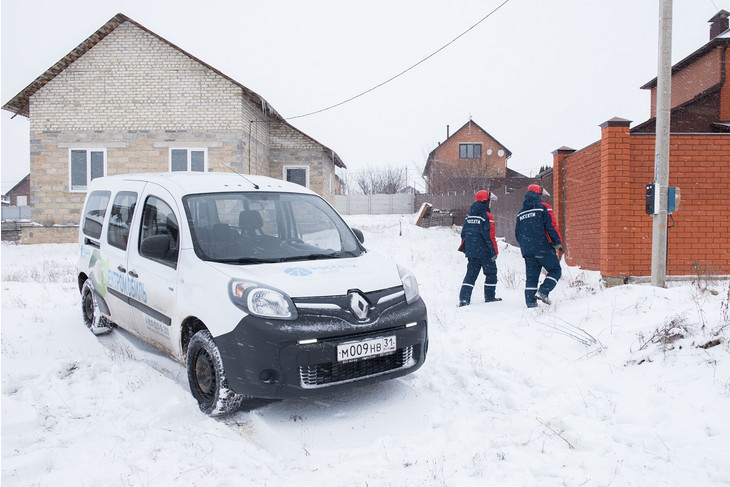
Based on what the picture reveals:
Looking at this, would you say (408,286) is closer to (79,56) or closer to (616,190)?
(616,190)

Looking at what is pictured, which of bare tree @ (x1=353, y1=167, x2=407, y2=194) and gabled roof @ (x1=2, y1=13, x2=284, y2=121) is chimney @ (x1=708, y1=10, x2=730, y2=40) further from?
bare tree @ (x1=353, y1=167, x2=407, y2=194)

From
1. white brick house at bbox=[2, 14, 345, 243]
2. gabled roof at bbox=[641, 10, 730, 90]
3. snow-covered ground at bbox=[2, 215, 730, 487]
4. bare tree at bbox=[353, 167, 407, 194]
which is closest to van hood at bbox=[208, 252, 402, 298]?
snow-covered ground at bbox=[2, 215, 730, 487]

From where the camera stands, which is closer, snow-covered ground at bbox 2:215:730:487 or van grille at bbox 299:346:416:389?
snow-covered ground at bbox 2:215:730:487

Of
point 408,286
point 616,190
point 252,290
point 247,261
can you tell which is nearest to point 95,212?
point 247,261

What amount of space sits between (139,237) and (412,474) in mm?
3316

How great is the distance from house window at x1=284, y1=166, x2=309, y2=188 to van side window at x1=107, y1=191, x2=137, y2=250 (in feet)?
56.3

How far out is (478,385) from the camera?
414 cm

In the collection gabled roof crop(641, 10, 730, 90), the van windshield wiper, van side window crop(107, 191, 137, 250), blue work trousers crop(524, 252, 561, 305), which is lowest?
blue work trousers crop(524, 252, 561, 305)

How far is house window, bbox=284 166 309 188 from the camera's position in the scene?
22.4 m

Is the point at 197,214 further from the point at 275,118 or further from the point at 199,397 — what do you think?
the point at 275,118

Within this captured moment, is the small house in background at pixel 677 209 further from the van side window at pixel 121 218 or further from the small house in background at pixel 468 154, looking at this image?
the small house in background at pixel 468 154

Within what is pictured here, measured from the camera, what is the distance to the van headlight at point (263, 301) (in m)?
3.41

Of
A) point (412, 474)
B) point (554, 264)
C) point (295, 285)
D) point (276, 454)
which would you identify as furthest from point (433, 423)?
point (554, 264)

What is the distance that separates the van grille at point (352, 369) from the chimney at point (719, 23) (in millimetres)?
27845
